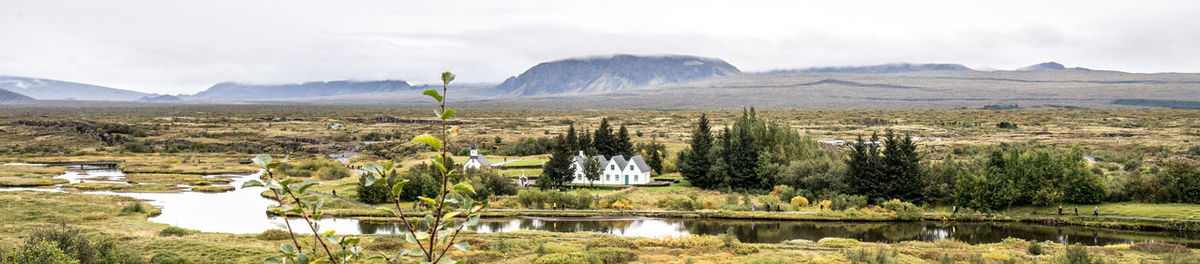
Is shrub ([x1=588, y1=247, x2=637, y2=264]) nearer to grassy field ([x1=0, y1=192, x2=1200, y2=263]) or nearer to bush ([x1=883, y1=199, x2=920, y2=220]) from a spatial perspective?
grassy field ([x1=0, y1=192, x2=1200, y2=263])

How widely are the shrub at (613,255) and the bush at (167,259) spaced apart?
15121mm

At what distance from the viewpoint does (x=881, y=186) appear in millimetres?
48719

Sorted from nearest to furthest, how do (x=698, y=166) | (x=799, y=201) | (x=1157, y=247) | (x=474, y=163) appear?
(x=1157, y=247) → (x=799, y=201) → (x=698, y=166) → (x=474, y=163)

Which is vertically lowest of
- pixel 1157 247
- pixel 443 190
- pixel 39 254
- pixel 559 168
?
pixel 1157 247

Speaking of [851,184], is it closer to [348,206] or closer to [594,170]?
[594,170]

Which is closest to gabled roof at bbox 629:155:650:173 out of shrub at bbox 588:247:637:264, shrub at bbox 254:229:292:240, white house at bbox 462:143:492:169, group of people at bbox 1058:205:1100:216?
white house at bbox 462:143:492:169

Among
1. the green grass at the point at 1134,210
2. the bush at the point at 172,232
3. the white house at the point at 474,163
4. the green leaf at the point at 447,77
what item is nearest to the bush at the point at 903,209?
the green grass at the point at 1134,210

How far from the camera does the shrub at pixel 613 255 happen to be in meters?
26.7

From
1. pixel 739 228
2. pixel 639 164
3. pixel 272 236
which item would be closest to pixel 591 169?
pixel 639 164

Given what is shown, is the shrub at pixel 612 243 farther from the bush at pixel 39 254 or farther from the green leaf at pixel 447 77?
the green leaf at pixel 447 77

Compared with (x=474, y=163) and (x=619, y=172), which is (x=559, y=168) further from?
(x=474, y=163)

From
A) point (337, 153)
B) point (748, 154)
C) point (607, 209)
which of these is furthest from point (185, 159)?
point (748, 154)

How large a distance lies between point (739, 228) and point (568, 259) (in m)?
18.5

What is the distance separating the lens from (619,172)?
60.8 m
